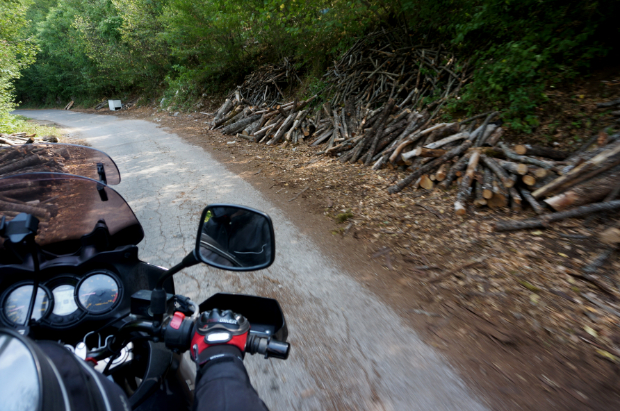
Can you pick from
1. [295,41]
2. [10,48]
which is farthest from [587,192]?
[10,48]

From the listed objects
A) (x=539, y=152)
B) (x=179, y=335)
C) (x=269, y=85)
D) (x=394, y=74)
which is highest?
(x=394, y=74)

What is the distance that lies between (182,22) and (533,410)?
62.2 ft

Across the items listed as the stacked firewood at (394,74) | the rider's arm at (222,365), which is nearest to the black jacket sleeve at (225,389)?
the rider's arm at (222,365)

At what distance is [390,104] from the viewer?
8.77 m

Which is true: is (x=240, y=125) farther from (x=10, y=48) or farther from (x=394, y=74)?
(x=10, y=48)

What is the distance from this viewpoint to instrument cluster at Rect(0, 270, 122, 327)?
5.23 ft

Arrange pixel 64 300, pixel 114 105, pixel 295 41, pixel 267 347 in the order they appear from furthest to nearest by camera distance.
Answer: pixel 114 105
pixel 295 41
pixel 64 300
pixel 267 347

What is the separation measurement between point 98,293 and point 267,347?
3.60ft

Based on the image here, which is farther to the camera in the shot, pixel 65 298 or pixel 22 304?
pixel 65 298

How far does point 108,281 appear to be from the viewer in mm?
1857

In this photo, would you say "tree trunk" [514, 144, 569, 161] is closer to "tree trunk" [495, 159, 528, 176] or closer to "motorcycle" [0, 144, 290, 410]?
"tree trunk" [495, 159, 528, 176]

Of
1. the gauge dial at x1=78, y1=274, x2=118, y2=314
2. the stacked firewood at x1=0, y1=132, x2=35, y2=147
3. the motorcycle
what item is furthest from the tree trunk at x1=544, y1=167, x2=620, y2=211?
the stacked firewood at x1=0, y1=132, x2=35, y2=147

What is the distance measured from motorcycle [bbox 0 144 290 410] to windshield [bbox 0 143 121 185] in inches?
0.6

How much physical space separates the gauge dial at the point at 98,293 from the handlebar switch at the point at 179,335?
0.59m
